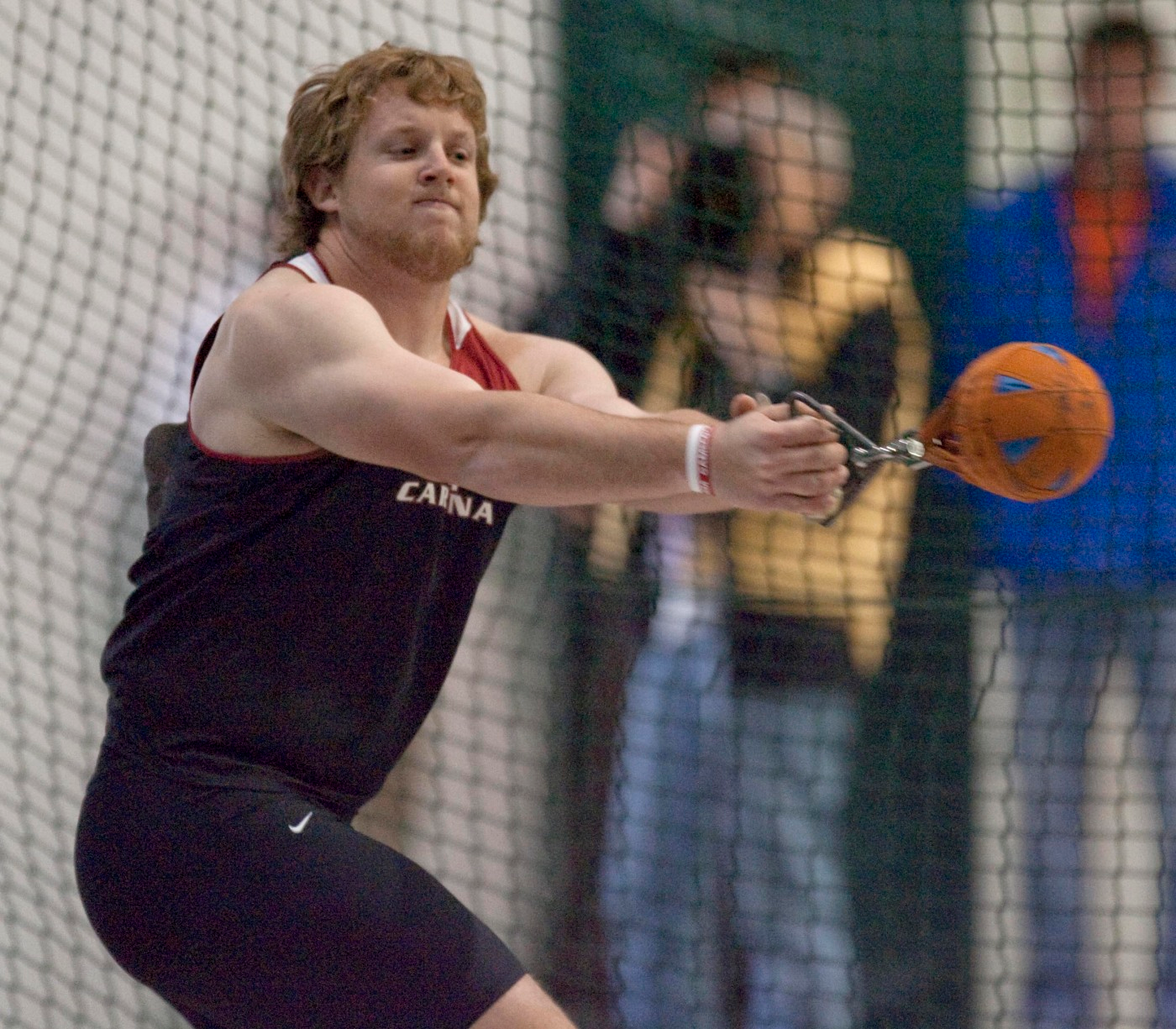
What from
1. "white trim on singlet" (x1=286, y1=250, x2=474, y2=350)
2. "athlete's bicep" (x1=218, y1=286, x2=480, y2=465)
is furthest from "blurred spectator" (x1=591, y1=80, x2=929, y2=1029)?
"athlete's bicep" (x1=218, y1=286, x2=480, y2=465)

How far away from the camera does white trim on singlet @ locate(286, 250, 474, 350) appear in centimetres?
192

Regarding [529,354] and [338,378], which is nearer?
[338,378]

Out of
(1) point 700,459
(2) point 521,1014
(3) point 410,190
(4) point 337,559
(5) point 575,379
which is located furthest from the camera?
(5) point 575,379

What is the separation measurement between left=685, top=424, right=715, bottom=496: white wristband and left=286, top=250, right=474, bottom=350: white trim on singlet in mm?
521

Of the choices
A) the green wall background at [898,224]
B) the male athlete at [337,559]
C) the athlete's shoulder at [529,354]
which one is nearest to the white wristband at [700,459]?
the male athlete at [337,559]

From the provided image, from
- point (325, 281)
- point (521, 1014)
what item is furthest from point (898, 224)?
point (521, 1014)

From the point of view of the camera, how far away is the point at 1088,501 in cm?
321

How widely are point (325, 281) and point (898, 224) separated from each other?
1.59 m

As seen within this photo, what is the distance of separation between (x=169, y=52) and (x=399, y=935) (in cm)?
213

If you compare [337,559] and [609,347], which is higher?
[609,347]

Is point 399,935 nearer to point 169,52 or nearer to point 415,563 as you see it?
point 415,563

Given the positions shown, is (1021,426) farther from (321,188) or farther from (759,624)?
(759,624)

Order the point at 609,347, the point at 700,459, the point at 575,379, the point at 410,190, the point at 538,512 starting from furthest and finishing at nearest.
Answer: the point at 538,512, the point at 609,347, the point at 575,379, the point at 410,190, the point at 700,459

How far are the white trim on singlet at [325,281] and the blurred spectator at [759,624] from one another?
3.59 feet
